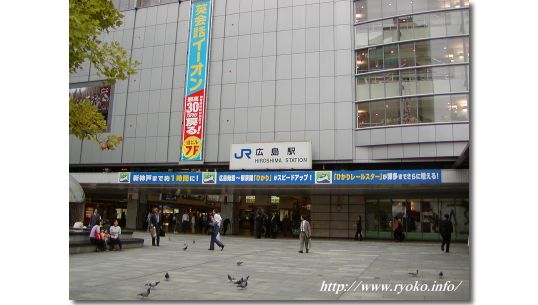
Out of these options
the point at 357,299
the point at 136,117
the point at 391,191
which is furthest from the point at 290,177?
the point at 357,299

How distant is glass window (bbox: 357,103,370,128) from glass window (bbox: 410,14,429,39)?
502cm

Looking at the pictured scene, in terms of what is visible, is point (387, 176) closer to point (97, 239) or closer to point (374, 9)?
point (374, 9)

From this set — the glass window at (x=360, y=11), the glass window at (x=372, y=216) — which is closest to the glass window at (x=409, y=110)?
the glass window at (x=372, y=216)

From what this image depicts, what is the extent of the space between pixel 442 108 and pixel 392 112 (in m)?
2.78

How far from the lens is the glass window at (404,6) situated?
87.2 feet

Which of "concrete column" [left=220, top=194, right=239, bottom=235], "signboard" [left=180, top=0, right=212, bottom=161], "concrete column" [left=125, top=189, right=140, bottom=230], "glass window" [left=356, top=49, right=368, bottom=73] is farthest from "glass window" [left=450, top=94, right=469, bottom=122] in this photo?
"concrete column" [left=125, top=189, right=140, bottom=230]

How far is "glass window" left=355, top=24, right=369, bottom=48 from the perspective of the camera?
27969mm

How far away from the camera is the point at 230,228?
30.2 metres

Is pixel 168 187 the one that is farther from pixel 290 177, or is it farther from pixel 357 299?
pixel 357 299

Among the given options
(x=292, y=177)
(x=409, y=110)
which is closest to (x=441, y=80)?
(x=409, y=110)

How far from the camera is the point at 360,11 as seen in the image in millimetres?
28312

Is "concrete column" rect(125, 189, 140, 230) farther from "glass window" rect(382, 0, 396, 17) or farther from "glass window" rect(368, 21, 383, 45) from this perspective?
"glass window" rect(382, 0, 396, 17)

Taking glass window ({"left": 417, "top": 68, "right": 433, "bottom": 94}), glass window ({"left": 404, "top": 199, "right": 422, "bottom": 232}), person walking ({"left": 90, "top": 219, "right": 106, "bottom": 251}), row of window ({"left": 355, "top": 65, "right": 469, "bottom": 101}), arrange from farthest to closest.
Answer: glass window ({"left": 404, "top": 199, "right": 422, "bottom": 232}) < glass window ({"left": 417, "top": 68, "right": 433, "bottom": 94}) < row of window ({"left": 355, "top": 65, "right": 469, "bottom": 101}) < person walking ({"left": 90, "top": 219, "right": 106, "bottom": 251})

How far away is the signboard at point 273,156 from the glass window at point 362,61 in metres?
5.63
